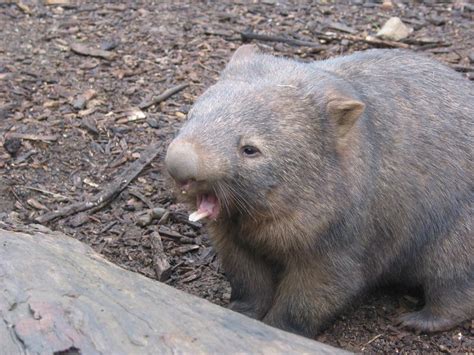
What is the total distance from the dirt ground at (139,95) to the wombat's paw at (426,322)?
50 millimetres

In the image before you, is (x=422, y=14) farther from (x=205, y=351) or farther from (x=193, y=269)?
(x=205, y=351)

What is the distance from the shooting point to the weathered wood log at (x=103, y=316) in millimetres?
3658

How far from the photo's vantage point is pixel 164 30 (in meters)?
8.12

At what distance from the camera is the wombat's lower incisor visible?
4457 millimetres

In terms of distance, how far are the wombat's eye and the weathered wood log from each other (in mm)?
784

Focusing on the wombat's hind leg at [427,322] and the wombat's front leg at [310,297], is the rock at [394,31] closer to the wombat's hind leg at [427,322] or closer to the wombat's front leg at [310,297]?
the wombat's hind leg at [427,322]

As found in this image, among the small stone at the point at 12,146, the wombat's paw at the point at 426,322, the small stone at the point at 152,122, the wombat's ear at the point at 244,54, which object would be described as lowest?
the wombat's paw at the point at 426,322

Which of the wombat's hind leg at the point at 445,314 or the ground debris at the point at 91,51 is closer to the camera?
the wombat's hind leg at the point at 445,314

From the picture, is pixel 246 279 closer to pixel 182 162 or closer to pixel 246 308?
pixel 246 308

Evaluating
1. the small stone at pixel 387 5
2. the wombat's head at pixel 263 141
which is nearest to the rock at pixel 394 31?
the small stone at pixel 387 5

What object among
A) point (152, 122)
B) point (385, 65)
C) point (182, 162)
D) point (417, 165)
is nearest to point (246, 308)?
point (417, 165)

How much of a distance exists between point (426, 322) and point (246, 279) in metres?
1.13

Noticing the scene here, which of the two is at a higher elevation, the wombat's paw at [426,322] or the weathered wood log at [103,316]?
the weathered wood log at [103,316]

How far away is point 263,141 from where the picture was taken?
445cm
